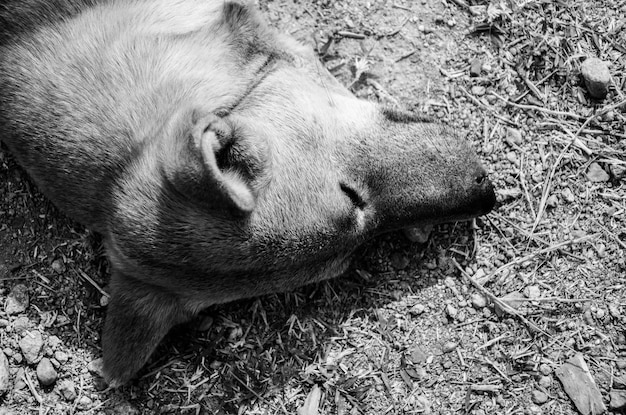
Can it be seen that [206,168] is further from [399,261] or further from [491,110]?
[491,110]

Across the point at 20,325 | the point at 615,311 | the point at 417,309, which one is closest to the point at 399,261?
the point at 417,309

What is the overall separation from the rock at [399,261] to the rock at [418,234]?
14 cm

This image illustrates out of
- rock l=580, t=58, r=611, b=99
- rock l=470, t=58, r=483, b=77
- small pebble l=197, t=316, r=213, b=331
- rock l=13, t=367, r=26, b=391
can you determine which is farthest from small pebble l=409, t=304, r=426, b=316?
rock l=13, t=367, r=26, b=391

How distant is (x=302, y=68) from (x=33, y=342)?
2.46 metres

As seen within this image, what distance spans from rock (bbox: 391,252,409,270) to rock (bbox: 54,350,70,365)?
222 cm

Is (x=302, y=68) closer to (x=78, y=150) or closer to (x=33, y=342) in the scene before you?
(x=78, y=150)

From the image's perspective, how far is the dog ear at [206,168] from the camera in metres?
2.90

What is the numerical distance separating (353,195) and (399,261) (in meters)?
0.89

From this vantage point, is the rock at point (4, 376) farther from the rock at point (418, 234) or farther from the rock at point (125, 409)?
the rock at point (418, 234)

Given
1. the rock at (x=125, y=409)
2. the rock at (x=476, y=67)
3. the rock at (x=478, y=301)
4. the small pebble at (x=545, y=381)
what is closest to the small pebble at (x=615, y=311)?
the small pebble at (x=545, y=381)

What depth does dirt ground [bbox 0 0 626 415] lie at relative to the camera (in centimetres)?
416

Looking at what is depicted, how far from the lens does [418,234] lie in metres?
4.18

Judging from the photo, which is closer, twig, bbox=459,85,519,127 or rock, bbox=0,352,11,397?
rock, bbox=0,352,11,397

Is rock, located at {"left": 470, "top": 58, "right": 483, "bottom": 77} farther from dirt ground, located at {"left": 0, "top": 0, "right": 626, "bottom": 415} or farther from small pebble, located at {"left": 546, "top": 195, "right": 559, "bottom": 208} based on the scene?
small pebble, located at {"left": 546, "top": 195, "right": 559, "bottom": 208}
